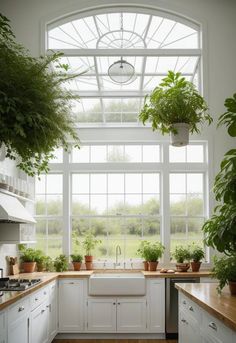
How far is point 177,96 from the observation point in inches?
138

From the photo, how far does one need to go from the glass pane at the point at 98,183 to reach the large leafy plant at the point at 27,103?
5.78 meters

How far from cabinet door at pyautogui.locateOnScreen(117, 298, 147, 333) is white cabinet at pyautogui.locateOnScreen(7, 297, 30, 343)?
206 cm

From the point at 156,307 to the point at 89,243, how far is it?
59.1 inches

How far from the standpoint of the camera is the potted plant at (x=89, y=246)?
7.46 metres

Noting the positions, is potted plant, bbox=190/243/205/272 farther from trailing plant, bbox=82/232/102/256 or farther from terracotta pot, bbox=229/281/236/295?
terracotta pot, bbox=229/281/236/295

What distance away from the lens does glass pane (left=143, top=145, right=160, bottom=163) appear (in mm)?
7855

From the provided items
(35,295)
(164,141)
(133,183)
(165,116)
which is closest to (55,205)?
(133,183)

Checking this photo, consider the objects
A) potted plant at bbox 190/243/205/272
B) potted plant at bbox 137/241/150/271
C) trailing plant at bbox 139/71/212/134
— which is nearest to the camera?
trailing plant at bbox 139/71/212/134

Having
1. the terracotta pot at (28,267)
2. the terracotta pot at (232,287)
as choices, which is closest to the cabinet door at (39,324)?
the terracotta pot at (28,267)

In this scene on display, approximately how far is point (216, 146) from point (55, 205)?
274 cm

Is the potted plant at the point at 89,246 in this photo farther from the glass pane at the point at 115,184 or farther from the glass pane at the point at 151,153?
the glass pane at the point at 151,153

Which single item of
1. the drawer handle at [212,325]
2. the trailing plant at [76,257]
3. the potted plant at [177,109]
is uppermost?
the potted plant at [177,109]

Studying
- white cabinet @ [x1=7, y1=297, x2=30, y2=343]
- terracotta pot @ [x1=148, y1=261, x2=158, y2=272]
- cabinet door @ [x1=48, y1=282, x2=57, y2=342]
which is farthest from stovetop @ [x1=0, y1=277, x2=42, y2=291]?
terracotta pot @ [x1=148, y1=261, x2=158, y2=272]

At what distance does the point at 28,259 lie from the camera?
711cm
